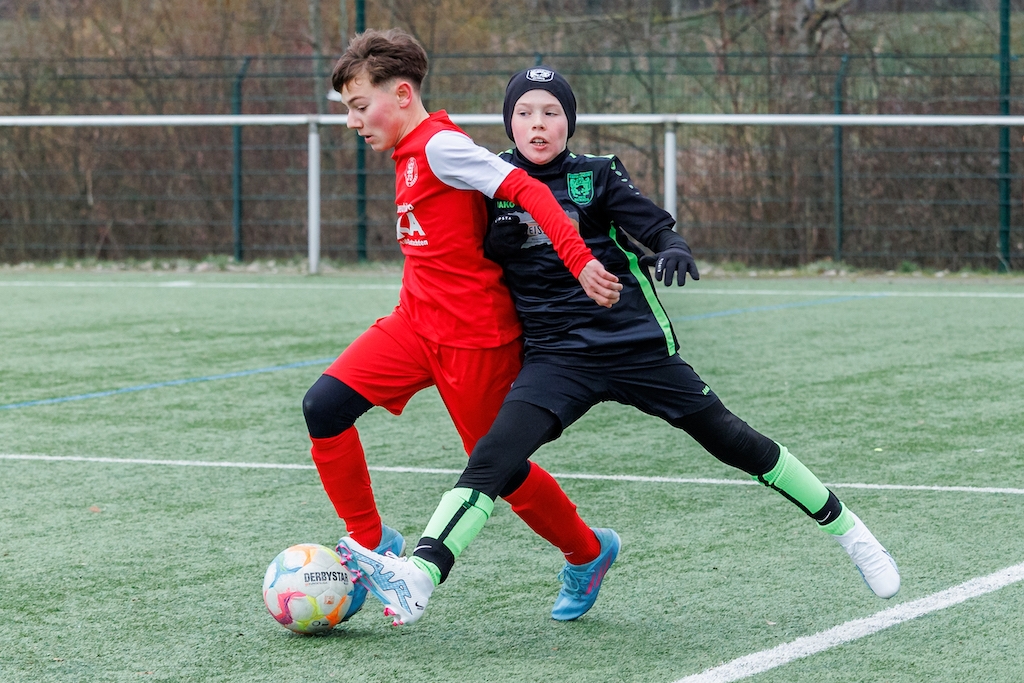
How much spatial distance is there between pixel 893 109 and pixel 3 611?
11.3m

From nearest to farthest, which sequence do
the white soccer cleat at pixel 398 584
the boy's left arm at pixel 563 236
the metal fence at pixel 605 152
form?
1. the white soccer cleat at pixel 398 584
2. the boy's left arm at pixel 563 236
3. the metal fence at pixel 605 152

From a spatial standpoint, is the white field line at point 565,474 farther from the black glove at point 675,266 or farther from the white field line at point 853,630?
the black glove at point 675,266

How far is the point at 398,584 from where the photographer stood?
2939 millimetres

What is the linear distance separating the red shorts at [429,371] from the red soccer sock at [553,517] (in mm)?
191

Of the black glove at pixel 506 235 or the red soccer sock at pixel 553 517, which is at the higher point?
the black glove at pixel 506 235

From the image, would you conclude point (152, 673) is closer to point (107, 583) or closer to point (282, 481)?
point (107, 583)

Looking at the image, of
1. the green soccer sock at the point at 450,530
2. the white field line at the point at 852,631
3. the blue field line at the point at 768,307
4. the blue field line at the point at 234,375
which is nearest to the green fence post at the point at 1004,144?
the blue field line at the point at 768,307

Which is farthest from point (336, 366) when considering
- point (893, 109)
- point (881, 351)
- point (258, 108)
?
point (258, 108)

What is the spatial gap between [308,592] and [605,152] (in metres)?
11.2

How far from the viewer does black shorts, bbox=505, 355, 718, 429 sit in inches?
128

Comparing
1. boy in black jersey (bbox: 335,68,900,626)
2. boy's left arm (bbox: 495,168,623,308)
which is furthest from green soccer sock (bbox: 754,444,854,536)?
boy's left arm (bbox: 495,168,623,308)

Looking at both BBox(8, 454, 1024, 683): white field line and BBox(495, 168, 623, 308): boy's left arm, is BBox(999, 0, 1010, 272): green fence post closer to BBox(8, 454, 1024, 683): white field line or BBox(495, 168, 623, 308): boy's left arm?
BBox(8, 454, 1024, 683): white field line

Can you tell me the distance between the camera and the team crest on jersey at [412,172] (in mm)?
3402

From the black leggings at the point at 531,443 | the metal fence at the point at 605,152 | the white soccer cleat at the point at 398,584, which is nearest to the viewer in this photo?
the white soccer cleat at the point at 398,584
